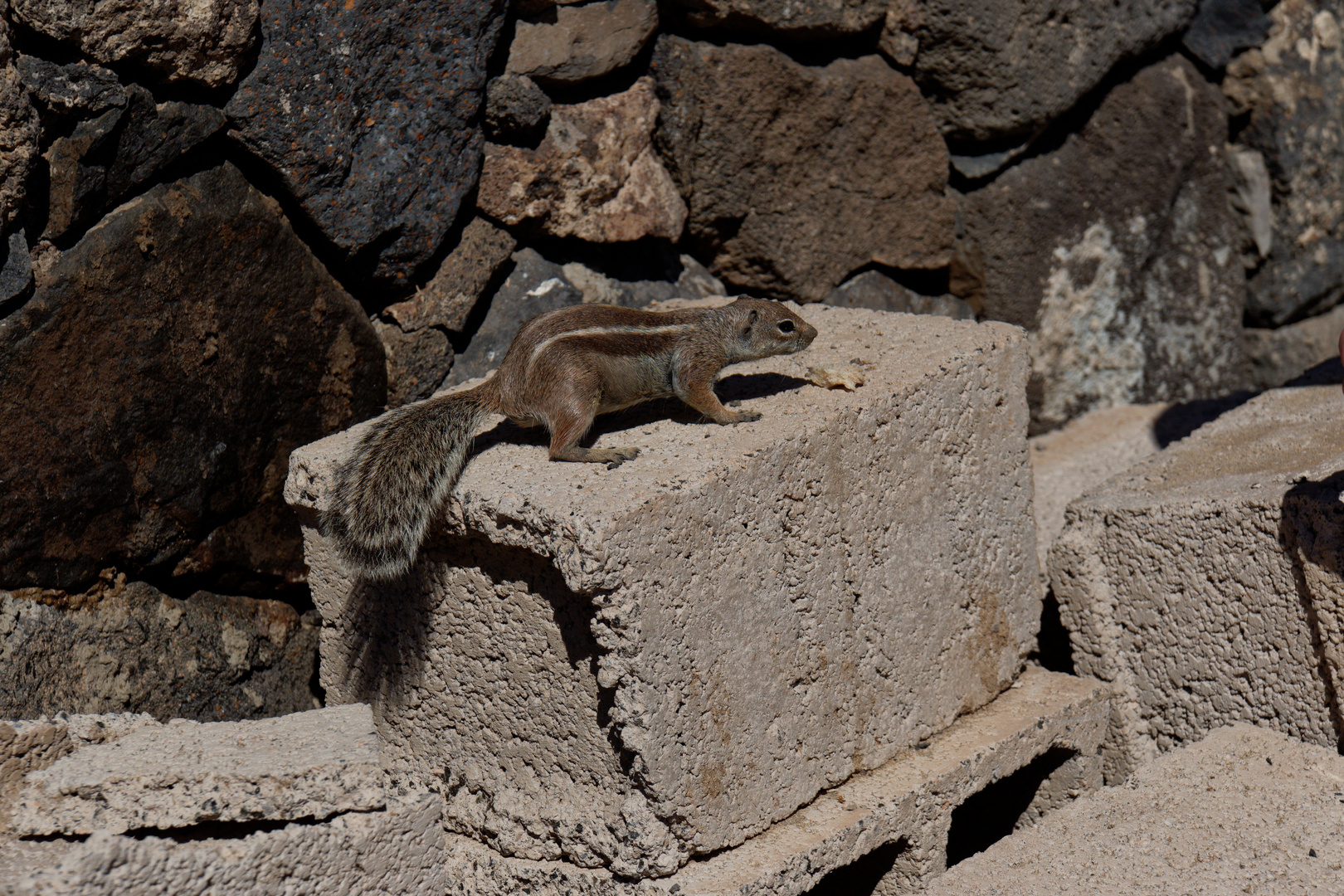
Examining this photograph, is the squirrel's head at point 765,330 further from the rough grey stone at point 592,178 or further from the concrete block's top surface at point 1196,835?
the concrete block's top surface at point 1196,835

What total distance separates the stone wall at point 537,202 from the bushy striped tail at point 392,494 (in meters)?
0.64

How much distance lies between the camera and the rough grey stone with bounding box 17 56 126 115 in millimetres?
2580

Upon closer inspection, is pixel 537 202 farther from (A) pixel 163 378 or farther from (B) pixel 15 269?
(B) pixel 15 269

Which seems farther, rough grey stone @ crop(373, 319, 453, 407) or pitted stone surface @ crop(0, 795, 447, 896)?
rough grey stone @ crop(373, 319, 453, 407)

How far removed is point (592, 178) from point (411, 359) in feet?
2.47

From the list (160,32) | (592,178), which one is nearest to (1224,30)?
(592,178)

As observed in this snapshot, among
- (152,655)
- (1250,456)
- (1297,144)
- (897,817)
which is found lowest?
(897,817)

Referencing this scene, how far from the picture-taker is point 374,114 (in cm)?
315

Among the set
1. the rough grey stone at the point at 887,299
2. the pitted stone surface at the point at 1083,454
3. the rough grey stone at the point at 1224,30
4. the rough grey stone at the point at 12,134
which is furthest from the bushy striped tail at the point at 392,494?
the rough grey stone at the point at 1224,30

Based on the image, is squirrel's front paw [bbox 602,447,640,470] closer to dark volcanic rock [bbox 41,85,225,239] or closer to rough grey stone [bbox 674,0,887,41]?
dark volcanic rock [bbox 41,85,225,239]

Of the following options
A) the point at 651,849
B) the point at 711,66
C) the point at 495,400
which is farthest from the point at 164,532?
the point at 711,66

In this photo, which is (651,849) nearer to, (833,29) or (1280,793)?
(1280,793)

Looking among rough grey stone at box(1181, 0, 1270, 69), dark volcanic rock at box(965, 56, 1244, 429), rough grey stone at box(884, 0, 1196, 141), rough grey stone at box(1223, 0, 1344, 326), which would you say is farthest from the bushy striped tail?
rough grey stone at box(1223, 0, 1344, 326)

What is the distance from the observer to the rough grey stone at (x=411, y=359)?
134 inches
